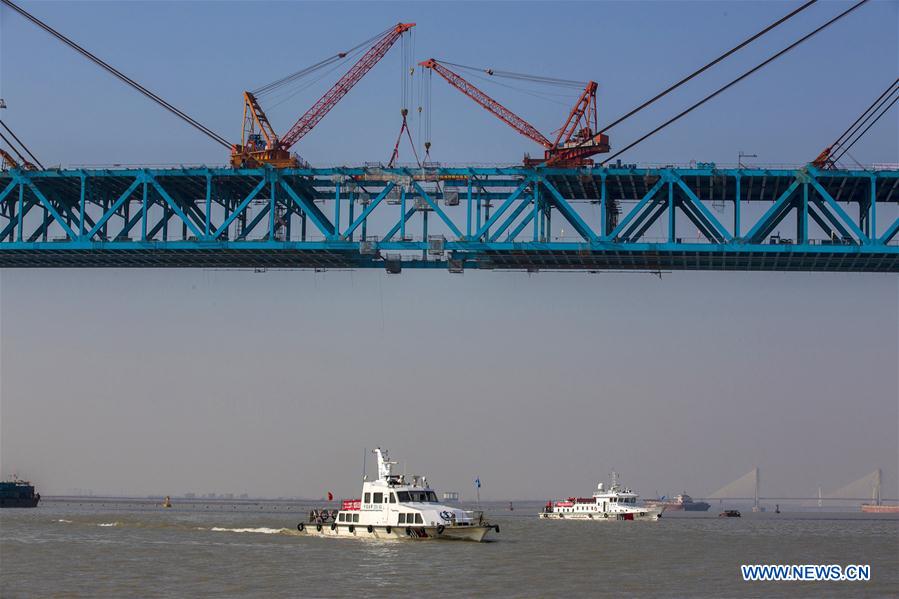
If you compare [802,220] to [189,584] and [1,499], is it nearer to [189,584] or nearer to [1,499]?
[189,584]

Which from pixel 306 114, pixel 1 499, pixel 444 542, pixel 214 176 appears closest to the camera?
pixel 444 542

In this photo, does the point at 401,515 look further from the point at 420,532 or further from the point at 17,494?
the point at 17,494

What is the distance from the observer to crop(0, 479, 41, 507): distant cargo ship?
17262cm

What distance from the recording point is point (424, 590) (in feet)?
177

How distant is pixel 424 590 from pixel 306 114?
5172cm

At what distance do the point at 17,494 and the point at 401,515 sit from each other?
11460 centimetres

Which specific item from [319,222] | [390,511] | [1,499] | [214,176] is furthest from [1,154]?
[1,499]

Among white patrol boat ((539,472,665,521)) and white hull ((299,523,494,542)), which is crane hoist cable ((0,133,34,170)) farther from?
white patrol boat ((539,472,665,521))

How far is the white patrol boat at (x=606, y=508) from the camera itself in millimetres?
144750

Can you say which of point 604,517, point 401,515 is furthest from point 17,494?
point 401,515

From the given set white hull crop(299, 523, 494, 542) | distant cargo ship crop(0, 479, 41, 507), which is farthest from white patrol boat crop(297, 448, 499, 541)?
distant cargo ship crop(0, 479, 41, 507)

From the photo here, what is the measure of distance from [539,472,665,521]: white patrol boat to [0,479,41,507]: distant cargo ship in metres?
77.2

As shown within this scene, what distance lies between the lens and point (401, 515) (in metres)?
77.4

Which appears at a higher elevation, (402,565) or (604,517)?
(604,517)
